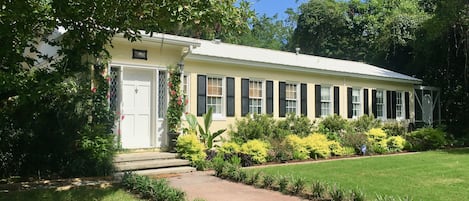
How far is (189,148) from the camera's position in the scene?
11312 millimetres

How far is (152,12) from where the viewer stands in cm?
670

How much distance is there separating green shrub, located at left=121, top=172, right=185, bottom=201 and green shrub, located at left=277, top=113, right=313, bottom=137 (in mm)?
7447

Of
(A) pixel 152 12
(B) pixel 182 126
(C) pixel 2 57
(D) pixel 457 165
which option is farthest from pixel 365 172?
(C) pixel 2 57

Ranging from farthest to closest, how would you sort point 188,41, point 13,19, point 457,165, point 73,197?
point 188,41, point 457,165, point 73,197, point 13,19

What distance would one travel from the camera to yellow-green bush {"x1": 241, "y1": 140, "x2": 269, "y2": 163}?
12.1 meters

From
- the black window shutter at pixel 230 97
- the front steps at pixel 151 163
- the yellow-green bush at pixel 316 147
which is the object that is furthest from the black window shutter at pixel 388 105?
the front steps at pixel 151 163

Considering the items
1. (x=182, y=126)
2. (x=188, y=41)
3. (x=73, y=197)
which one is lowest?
(x=73, y=197)

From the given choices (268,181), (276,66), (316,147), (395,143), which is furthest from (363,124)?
(268,181)

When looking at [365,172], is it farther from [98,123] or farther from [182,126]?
[98,123]

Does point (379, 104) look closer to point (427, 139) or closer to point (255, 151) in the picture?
point (427, 139)

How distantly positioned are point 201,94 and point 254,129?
2.06 m

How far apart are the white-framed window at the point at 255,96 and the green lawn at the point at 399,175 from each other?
3.73m

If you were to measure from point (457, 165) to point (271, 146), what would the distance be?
5205 millimetres

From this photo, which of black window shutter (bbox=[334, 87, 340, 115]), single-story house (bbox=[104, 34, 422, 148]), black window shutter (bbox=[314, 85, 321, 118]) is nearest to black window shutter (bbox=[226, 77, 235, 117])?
single-story house (bbox=[104, 34, 422, 148])
